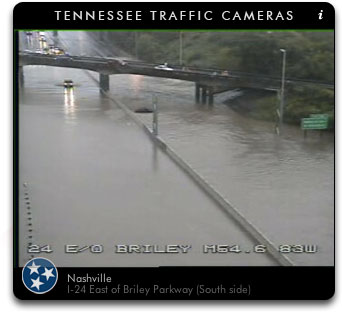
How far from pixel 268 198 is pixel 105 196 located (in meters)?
1.59

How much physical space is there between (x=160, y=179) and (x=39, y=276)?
3.97 m

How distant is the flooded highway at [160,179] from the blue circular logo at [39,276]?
8 centimetres

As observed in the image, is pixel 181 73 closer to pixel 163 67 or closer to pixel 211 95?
pixel 163 67

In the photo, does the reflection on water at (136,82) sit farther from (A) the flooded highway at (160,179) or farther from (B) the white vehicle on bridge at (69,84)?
(B) the white vehicle on bridge at (69,84)

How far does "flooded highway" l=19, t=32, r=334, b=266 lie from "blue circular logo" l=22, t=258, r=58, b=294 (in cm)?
8

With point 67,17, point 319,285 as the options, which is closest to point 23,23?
point 67,17

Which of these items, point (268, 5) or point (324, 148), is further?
point (324, 148)

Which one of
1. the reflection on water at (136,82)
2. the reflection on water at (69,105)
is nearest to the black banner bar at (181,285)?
the reflection on water at (69,105)

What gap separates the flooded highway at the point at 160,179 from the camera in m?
3.90

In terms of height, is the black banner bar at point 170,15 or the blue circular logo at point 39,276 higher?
the black banner bar at point 170,15

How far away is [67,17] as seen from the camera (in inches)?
106

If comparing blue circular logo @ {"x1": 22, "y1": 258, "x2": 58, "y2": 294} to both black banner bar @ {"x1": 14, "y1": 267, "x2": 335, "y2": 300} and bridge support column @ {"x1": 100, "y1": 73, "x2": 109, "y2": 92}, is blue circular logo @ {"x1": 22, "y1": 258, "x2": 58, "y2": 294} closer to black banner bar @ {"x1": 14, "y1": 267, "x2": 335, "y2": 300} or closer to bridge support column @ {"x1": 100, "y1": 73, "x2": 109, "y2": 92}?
black banner bar @ {"x1": 14, "y1": 267, "x2": 335, "y2": 300}

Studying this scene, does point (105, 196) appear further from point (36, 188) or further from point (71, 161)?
point (71, 161)

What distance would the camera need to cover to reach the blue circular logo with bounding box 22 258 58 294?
2.64 m
